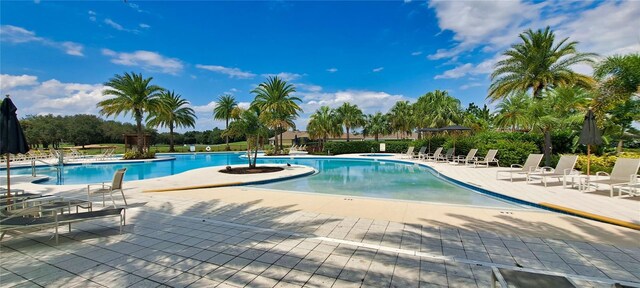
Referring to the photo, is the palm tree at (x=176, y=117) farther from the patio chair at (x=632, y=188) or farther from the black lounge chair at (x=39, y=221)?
the patio chair at (x=632, y=188)

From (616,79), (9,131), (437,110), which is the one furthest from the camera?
(437,110)

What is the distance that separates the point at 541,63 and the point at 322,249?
20.0 metres

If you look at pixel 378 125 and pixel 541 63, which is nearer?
pixel 541 63

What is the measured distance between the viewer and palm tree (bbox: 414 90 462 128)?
1157 inches

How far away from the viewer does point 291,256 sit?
3402 mm

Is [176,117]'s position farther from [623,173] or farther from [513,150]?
[623,173]

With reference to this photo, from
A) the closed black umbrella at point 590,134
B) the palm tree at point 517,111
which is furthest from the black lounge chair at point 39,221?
the palm tree at point 517,111

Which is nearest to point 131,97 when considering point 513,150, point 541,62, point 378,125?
point 513,150

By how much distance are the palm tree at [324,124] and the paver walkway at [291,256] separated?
28.0 m

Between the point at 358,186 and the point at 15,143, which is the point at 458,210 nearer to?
the point at 358,186

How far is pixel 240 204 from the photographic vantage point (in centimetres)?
648

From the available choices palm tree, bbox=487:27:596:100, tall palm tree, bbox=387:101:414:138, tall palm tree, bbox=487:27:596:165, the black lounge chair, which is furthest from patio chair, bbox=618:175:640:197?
tall palm tree, bbox=387:101:414:138

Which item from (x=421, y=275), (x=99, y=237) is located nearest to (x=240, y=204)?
(x=99, y=237)

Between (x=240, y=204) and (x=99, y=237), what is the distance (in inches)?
107
